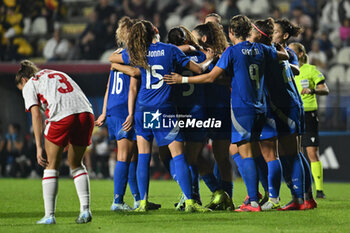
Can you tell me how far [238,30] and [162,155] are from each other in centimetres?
169

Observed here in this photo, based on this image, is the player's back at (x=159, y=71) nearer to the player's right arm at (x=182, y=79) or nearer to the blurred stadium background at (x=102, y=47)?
the player's right arm at (x=182, y=79)

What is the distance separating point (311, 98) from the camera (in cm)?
895

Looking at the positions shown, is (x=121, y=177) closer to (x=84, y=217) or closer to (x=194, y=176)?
(x=194, y=176)

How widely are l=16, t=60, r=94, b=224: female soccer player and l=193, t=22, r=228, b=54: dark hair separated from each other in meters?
1.81

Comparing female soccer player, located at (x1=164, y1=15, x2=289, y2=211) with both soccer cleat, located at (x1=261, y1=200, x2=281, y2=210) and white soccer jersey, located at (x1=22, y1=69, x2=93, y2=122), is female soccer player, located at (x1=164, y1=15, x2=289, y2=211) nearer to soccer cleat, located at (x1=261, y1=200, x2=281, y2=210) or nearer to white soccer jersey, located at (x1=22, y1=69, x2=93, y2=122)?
soccer cleat, located at (x1=261, y1=200, x2=281, y2=210)

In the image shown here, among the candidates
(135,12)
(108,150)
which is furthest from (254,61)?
(135,12)

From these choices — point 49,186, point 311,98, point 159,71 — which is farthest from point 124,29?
point 311,98

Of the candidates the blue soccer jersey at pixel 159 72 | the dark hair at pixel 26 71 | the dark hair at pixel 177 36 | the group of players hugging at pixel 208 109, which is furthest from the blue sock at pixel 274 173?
the dark hair at pixel 26 71

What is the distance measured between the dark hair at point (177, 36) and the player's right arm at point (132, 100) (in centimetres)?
68

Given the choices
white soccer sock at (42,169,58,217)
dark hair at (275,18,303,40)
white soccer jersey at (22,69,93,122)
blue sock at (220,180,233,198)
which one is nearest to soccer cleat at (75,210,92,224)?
white soccer sock at (42,169,58,217)

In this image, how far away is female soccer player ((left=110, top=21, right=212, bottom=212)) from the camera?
21.1 feet

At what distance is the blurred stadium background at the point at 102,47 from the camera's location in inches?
576

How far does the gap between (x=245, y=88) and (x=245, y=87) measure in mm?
10

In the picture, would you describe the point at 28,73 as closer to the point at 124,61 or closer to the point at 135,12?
the point at 124,61
